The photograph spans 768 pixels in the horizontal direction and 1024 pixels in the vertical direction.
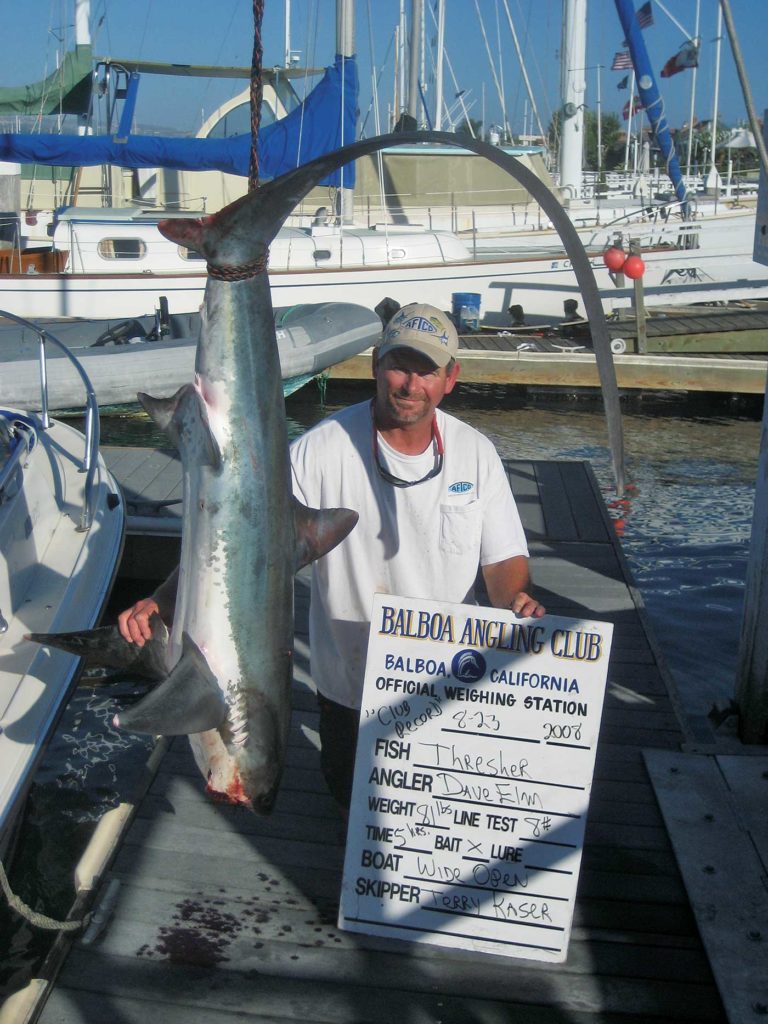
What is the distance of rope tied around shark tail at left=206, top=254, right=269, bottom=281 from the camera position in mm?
2002

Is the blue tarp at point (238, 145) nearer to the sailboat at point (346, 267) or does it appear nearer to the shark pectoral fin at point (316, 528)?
the sailboat at point (346, 267)

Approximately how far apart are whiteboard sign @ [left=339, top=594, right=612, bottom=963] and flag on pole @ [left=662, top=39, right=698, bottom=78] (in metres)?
21.1

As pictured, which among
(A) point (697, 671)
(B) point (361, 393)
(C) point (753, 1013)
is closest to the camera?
(C) point (753, 1013)

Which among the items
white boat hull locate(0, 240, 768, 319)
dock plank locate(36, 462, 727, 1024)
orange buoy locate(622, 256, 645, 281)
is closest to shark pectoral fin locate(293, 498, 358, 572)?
dock plank locate(36, 462, 727, 1024)

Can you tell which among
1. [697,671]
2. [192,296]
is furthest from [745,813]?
[192,296]

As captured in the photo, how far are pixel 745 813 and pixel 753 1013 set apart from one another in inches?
34.3

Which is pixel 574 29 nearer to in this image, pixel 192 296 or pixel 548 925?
pixel 192 296

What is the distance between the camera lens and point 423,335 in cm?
244

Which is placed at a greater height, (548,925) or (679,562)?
(548,925)

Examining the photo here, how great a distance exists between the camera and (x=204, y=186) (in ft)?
63.9

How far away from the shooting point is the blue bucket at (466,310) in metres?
14.7

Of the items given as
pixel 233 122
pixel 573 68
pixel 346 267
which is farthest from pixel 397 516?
pixel 573 68

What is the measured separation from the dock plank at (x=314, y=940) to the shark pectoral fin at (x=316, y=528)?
1.02m

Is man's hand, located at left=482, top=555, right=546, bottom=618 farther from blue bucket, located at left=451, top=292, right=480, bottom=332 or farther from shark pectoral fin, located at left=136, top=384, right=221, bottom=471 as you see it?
blue bucket, located at left=451, top=292, right=480, bottom=332
